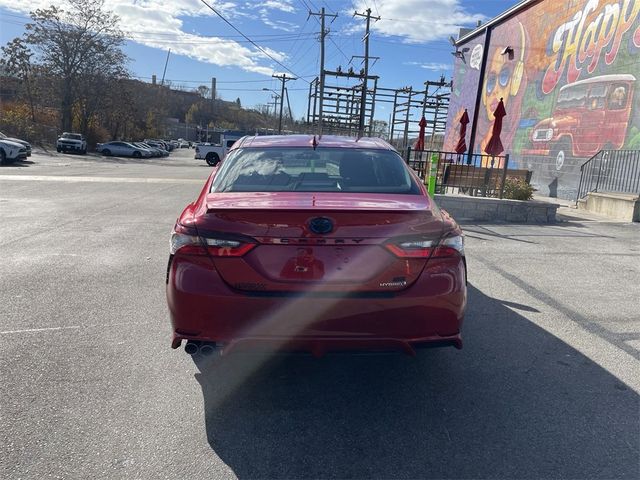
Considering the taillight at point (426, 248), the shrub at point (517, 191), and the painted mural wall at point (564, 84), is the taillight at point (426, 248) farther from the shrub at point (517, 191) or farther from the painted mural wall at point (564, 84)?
the painted mural wall at point (564, 84)

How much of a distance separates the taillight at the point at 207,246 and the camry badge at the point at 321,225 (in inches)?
13.4

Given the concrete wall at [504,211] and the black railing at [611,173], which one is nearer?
the concrete wall at [504,211]

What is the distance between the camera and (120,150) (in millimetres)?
Result: 45781

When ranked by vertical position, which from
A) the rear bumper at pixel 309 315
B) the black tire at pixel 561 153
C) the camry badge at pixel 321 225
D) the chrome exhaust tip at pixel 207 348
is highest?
the black tire at pixel 561 153

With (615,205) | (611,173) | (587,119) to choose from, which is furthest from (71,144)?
(615,205)

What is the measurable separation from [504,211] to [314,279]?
9270 millimetres

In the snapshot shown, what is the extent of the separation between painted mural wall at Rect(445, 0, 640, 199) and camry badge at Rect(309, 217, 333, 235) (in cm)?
1316

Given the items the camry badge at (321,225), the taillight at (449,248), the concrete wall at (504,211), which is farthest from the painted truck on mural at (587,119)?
the camry badge at (321,225)

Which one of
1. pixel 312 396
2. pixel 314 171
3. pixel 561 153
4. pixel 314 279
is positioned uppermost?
pixel 561 153

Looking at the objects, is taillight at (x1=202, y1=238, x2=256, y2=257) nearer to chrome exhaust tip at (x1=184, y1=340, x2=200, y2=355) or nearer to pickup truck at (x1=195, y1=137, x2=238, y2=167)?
chrome exhaust tip at (x1=184, y1=340, x2=200, y2=355)

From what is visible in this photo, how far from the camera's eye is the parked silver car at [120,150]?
4538cm

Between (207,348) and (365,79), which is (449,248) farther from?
(365,79)

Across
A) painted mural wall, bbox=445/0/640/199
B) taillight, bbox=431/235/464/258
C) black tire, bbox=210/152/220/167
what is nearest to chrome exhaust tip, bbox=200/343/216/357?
taillight, bbox=431/235/464/258

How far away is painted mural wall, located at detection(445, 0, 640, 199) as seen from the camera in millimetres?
13609
